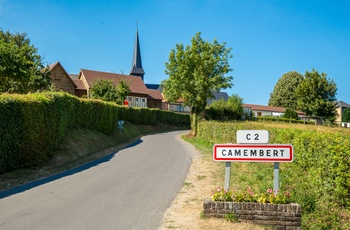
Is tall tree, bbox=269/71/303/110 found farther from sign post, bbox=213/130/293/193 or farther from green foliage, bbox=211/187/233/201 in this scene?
green foliage, bbox=211/187/233/201

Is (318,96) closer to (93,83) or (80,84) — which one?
(93,83)

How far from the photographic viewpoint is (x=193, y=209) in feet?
26.0

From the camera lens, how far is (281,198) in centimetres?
654

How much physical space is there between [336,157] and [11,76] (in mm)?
22825

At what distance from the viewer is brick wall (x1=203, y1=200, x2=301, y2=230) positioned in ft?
20.6

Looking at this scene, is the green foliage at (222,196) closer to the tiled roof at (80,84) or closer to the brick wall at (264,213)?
the brick wall at (264,213)

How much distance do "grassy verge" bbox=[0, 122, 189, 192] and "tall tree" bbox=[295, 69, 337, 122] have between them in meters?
41.5

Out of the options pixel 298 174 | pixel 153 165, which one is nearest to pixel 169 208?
pixel 298 174

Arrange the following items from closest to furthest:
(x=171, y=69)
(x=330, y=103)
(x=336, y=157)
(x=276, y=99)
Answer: (x=336, y=157)
(x=171, y=69)
(x=330, y=103)
(x=276, y=99)

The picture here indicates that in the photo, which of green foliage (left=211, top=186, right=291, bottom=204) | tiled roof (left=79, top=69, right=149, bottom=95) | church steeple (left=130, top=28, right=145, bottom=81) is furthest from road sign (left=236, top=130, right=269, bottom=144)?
church steeple (left=130, top=28, right=145, bottom=81)

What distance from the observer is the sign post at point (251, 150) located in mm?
7027

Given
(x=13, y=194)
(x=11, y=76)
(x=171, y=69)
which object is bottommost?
(x=13, y=194)

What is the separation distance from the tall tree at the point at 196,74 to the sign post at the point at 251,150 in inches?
1152

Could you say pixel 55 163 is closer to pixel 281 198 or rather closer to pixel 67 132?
pixel 67 132
